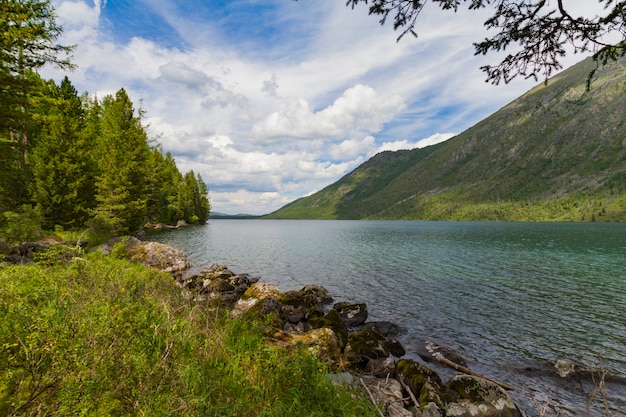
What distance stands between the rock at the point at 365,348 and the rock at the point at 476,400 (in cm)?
318

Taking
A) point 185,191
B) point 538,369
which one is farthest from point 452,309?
point 185,191

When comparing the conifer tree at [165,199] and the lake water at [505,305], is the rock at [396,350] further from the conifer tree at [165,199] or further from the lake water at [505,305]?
the conifer tree at [165,199]

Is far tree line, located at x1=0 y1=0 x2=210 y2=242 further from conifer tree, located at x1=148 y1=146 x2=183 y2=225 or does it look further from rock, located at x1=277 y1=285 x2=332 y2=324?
conifer tree, located at x1=148 y1=146 x2=183 y2=225

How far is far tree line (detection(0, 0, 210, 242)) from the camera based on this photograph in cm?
1351

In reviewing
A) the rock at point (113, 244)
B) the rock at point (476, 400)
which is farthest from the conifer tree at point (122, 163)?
the rock at point (476, 400)

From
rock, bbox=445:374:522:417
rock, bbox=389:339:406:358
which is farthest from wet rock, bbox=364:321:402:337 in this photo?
rock, bbox=445:374:522:417

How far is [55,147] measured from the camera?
26.4 meters

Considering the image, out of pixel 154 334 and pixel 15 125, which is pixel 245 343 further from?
pixel 15 125

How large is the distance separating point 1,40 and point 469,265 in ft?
134

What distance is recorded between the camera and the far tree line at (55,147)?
1351cm

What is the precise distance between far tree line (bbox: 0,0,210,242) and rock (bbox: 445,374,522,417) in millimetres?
21141

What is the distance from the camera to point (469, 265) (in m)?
33.0

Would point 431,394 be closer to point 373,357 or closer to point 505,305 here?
point 373,357

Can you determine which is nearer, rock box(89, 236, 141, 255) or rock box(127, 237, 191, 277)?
rock box(89, 236, 141, 255)
